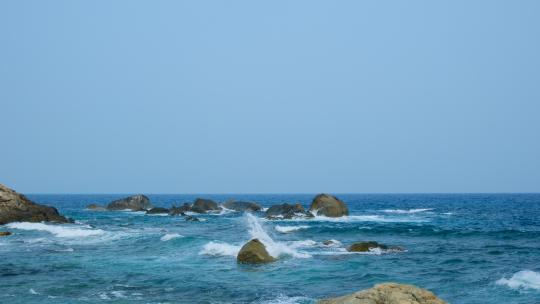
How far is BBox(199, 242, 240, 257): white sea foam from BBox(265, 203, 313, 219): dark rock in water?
29.2 metres

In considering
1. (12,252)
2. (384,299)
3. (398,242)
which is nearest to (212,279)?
(384,299)

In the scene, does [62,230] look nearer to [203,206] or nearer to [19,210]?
[19,210]

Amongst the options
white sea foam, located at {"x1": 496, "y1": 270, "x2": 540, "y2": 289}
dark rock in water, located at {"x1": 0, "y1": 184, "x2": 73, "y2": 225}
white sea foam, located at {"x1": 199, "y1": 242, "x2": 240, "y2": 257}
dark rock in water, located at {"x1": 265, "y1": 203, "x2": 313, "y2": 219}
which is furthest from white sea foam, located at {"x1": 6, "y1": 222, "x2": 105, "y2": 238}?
white sea foam, located at {"x1": 496, "y1": 270, "x2": 540, "y2": 289}

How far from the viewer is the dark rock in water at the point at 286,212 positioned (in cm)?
6131

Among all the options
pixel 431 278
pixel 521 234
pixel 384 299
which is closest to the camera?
pixel 384 299

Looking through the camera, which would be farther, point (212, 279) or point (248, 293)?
point (212, 279)

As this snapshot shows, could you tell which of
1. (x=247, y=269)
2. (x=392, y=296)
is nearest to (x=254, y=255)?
(x=247, y=269)

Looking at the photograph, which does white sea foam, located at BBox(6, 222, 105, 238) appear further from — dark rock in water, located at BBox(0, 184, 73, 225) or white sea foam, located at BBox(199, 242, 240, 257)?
white sea foam, located at BBox(199, 242, 240, 257)

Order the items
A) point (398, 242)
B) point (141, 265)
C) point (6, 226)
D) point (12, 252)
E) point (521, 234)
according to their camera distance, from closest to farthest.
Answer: point (141, 265)
point (12, 252)
point (398, 242)
point (521, 234)
point (6, 226)

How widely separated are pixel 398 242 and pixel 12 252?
23.1m

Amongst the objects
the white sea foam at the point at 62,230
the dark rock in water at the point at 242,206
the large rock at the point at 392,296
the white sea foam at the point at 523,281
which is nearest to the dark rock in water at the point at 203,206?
the dark rock in water at the point at 242,206

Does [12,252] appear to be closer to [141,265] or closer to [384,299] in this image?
[141,265]

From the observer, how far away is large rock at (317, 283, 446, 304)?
1137cm

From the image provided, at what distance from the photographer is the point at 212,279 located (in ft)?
74.1
